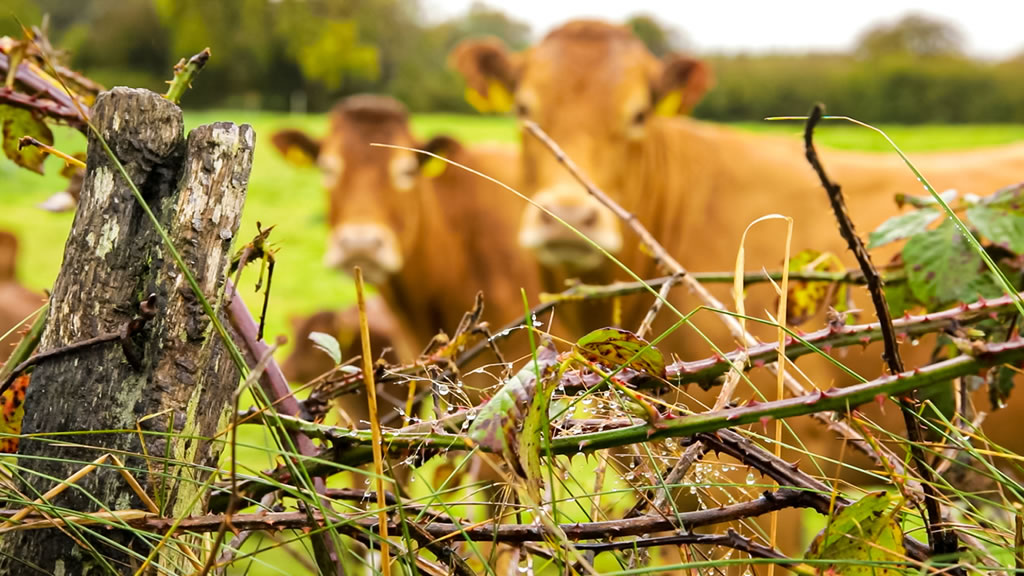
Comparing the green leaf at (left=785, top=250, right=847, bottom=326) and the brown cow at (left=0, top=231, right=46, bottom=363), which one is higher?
the green leaf at (left=785, top=250, right=847, bottom=326)

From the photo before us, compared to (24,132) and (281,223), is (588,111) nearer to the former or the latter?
(24,132)

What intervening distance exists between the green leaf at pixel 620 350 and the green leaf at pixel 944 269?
0.57m

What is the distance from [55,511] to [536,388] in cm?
35

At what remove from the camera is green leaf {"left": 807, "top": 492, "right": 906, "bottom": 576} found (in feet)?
1.76

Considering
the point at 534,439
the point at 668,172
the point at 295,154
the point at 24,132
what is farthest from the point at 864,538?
the point at 295,154

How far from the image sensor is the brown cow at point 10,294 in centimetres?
407

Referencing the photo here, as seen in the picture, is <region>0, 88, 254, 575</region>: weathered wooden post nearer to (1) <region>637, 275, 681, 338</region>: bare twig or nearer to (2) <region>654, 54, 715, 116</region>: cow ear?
(1) <region>637, 275, 681, 338</region>: bare twig

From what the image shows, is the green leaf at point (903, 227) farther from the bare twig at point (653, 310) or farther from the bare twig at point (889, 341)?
the bare twig at point (889, 341)

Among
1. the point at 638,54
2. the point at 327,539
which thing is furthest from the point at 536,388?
the point at 638,54

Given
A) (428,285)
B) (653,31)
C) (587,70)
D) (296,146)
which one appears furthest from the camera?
(653,31)

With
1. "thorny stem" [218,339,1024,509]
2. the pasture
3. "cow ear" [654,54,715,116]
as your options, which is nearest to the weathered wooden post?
"thorny stem" [218,339,1024,509]

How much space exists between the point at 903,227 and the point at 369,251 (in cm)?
308

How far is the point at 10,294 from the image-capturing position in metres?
4.48

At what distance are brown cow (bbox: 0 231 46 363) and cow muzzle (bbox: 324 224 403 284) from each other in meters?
1.30
